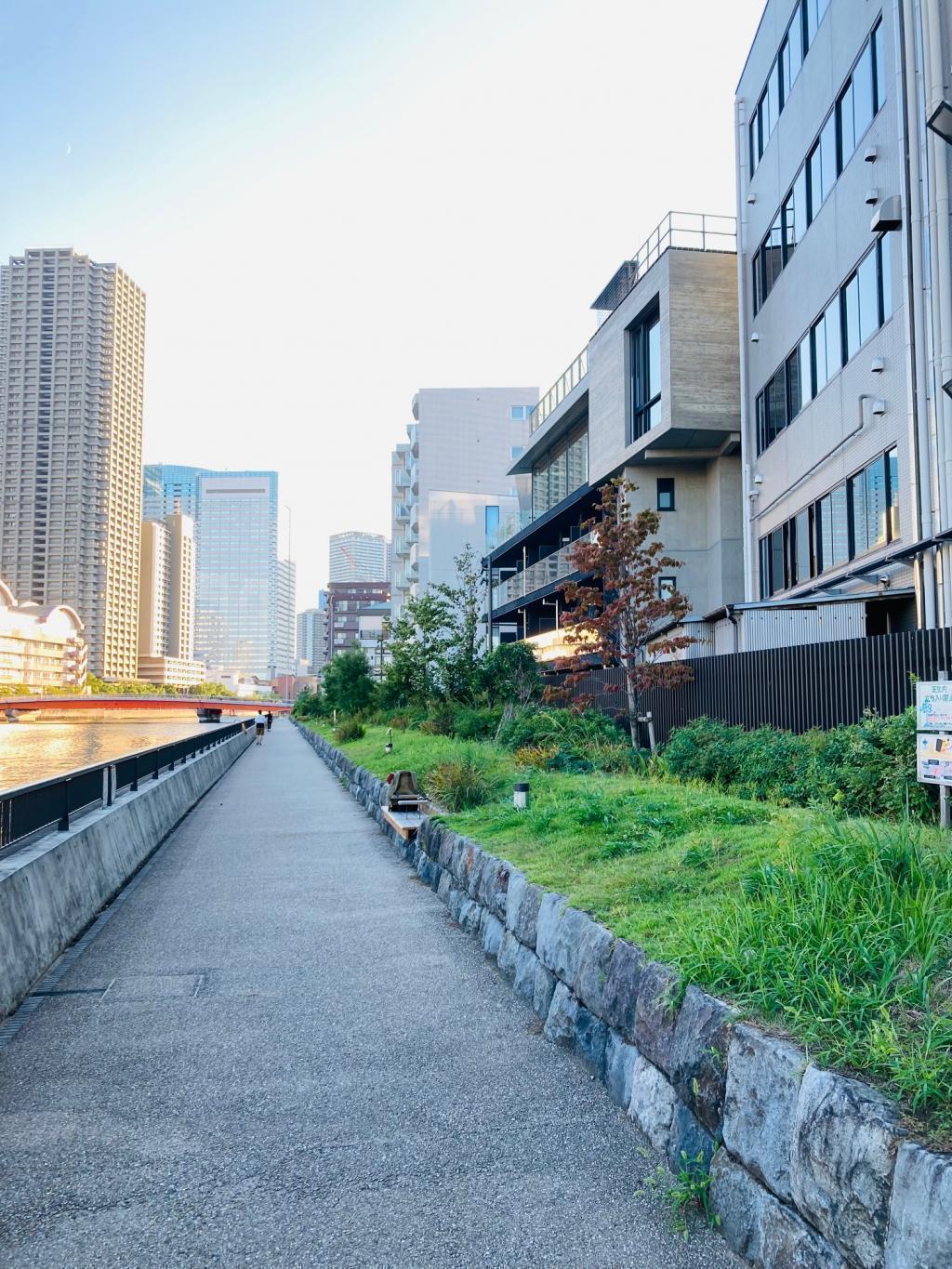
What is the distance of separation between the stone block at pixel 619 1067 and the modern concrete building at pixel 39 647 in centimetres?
13427

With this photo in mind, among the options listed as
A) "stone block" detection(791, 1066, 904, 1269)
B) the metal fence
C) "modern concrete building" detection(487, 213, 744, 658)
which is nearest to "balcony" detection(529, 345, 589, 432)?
"modern concrete building" detection(487, 213, 744, 658)

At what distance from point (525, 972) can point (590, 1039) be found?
4.42 ft

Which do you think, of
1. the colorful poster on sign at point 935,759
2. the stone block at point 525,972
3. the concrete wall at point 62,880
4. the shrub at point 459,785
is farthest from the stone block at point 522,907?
the shrub at point 459,785

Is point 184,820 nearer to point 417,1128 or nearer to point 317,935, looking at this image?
point 317,935

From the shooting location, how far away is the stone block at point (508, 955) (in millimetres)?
6844

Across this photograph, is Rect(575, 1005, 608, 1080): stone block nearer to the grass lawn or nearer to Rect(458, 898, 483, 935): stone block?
the grass lawn

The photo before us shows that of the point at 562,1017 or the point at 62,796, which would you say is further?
the point at 62,796

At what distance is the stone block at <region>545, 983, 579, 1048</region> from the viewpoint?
214 inches

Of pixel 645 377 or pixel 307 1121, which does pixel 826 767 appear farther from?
pixel 645 377

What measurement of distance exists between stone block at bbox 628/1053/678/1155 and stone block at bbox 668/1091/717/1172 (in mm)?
43

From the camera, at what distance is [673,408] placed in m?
27.7

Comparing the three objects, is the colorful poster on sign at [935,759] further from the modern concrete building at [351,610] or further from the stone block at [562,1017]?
A: the modern concrete building at [351,610]

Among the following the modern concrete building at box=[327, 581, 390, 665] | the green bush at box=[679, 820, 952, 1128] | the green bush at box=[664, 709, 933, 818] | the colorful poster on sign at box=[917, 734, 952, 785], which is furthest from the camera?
the modern concrete building at box=[327, 581, 390, 665]

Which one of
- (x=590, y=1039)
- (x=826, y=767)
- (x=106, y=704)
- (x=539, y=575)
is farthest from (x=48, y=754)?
(x=590, y=1039)
